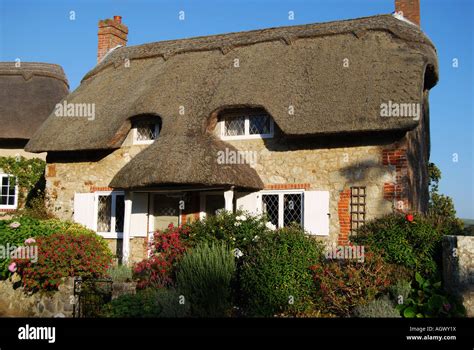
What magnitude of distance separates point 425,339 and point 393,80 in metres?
6.43

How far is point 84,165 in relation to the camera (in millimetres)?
15031

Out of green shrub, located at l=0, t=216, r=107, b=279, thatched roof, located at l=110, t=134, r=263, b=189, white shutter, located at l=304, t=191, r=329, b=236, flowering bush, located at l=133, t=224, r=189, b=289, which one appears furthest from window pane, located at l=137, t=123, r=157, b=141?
white shutter, located at l=304, t=191, r=329, b=236

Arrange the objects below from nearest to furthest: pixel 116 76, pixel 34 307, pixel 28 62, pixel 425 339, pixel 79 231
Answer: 1. pixel 425 339
2. pixel 34 307
3. pixel 79 231
4. pixel 116 76
5. pixel 28 62

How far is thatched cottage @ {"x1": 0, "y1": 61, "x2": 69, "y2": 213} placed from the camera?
1919 centimetres

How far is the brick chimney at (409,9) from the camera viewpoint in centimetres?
1417

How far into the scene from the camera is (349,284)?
30.1 feet

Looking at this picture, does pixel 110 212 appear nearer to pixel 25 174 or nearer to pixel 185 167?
pixel 185 167

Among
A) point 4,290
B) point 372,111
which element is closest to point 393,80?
point 372,111

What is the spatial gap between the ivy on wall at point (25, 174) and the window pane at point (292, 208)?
9.94m

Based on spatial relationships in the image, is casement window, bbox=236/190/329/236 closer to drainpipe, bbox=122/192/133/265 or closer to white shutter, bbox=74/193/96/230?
drainpipe, bbox=122/192/133/265

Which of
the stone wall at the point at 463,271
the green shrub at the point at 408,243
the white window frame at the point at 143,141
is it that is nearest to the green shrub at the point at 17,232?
the white window frame at the point at 143,141

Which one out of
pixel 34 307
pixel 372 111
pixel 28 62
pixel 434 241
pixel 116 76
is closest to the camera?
pixel 434 241

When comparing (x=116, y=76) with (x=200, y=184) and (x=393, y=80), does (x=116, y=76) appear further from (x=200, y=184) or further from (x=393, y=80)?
(x=393, y=80)

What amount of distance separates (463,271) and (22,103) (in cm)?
1679
